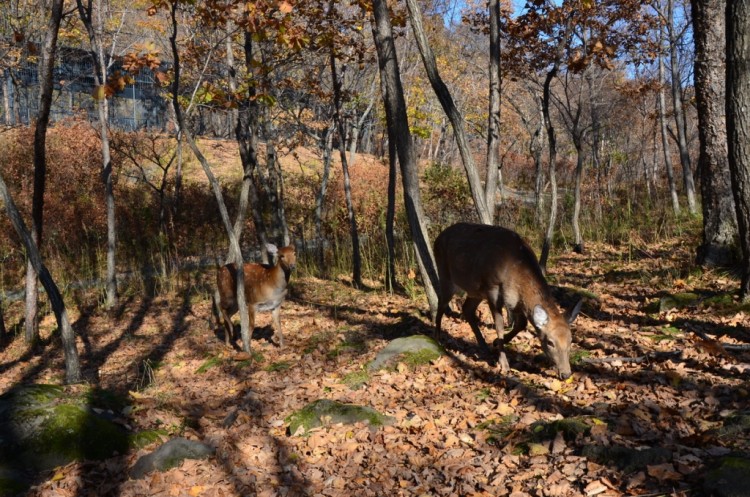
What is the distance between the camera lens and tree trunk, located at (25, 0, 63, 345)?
8250 mm

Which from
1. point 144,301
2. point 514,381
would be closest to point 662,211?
point 514,381

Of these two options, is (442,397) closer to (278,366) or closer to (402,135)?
(278,366)

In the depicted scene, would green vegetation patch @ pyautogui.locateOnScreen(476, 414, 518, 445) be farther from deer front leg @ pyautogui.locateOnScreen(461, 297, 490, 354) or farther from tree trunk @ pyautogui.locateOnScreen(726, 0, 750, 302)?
tree trunk @ pyautogui.locateOnScreen(726, 0, 750, 302)

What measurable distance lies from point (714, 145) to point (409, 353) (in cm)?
576

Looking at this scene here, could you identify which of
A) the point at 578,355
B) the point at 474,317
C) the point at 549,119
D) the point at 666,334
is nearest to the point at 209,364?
the point at 474,317

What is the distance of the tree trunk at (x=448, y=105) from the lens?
8625 mm

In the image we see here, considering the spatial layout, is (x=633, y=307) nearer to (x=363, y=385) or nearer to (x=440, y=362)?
(x=440, y=362)

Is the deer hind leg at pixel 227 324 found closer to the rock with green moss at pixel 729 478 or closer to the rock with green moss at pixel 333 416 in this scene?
the rock with green moss at pixel 333 416

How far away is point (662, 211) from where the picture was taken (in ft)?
55.0

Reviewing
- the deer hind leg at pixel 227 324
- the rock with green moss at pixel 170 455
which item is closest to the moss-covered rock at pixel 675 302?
the deer hind leg at pixel 227 324

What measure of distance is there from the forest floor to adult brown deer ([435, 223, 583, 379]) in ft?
1.32

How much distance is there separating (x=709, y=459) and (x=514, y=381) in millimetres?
2589

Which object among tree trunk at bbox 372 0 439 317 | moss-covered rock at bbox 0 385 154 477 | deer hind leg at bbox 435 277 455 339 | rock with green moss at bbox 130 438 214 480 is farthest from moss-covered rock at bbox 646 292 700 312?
moss-covered rock at bbox 0 385 154 477

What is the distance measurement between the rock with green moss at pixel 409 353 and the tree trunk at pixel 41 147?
14.2ft
